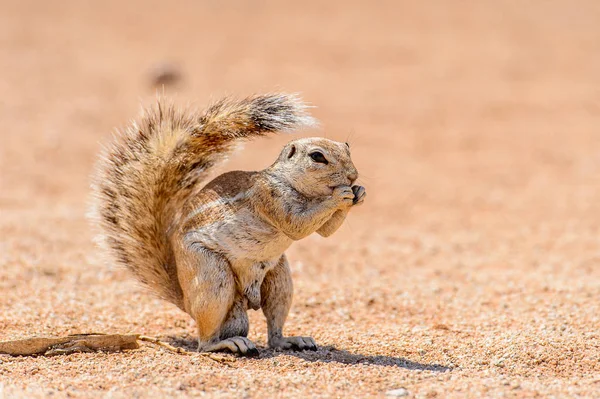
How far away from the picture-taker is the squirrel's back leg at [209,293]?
517 centimetres

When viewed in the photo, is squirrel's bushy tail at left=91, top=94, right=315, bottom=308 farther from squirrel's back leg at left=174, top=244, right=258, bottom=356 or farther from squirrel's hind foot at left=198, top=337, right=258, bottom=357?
squirrel's hind foot at left=198, top=337, right=258, bottom=357

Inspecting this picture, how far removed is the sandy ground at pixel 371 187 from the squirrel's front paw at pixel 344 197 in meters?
0.98

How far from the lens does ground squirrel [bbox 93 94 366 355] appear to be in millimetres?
5156

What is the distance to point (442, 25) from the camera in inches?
992

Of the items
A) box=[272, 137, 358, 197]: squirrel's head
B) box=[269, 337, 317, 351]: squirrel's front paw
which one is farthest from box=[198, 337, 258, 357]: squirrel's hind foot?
box=[272, 137, 358, 197]: squirrel's head

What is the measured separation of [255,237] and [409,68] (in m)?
16.9

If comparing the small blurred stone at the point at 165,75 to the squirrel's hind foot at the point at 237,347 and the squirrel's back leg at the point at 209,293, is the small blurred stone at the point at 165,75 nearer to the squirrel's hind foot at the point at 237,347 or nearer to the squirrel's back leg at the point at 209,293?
the squirrel's back leg at the point at 209,293

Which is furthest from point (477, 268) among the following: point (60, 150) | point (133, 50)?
point (133, 50)

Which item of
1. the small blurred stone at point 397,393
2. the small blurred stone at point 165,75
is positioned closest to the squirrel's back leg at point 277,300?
the small blurred stone at point 397,393

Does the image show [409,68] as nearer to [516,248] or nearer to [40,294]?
[516,248]

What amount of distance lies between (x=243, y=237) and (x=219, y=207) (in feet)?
0.94

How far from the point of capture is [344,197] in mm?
A: 4977

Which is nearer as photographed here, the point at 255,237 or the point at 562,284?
the point at 255,237

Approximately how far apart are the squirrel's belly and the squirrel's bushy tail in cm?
52
